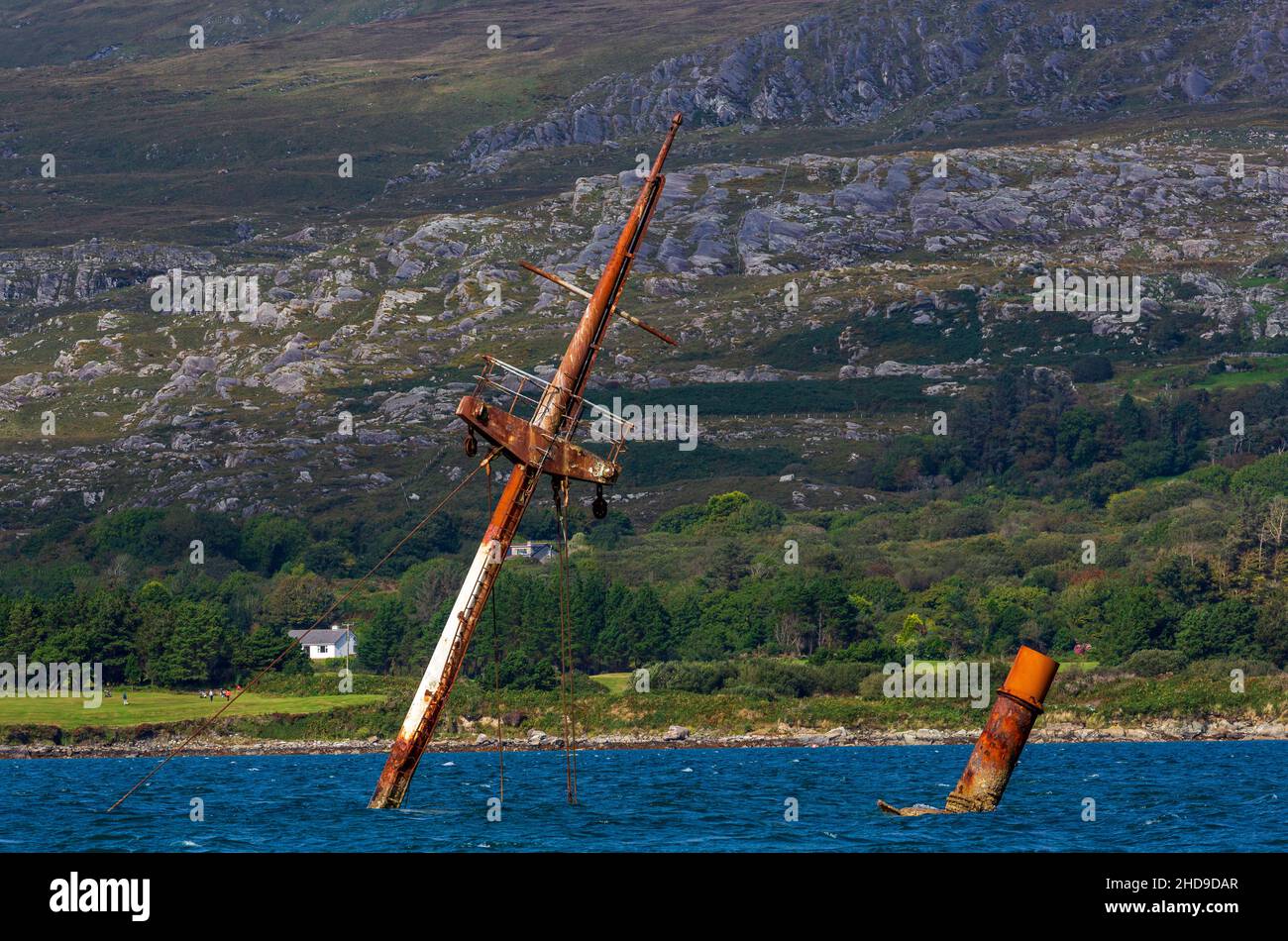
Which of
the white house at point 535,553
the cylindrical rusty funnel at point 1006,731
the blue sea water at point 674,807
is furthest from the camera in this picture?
the white house at point 535,553

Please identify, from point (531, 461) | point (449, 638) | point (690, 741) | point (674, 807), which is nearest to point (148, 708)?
point (690, 741)

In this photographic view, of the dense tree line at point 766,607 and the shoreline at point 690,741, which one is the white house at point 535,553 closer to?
the dense tree line at point 766,607

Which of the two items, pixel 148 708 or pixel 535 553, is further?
pixel 535 553

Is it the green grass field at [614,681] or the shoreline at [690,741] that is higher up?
the green grass field at [614,681]

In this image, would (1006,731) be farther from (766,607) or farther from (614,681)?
(766,607)

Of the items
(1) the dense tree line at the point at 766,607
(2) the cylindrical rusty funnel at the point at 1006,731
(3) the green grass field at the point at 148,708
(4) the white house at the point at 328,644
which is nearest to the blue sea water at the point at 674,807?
(2) the cylindrical rusty funnel at the point at 1006,731

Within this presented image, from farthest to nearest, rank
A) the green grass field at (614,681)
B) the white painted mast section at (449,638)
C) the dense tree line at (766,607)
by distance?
the dense tree line at (766,607) → the green grass field at (614,681) → the white painted mast section at (449,638)

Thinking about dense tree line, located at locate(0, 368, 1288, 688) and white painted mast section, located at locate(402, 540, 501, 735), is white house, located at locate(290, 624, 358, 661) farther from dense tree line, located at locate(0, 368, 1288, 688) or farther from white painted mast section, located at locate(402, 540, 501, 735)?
white painted mast section, located at locate(402, 540, 501, 735)
